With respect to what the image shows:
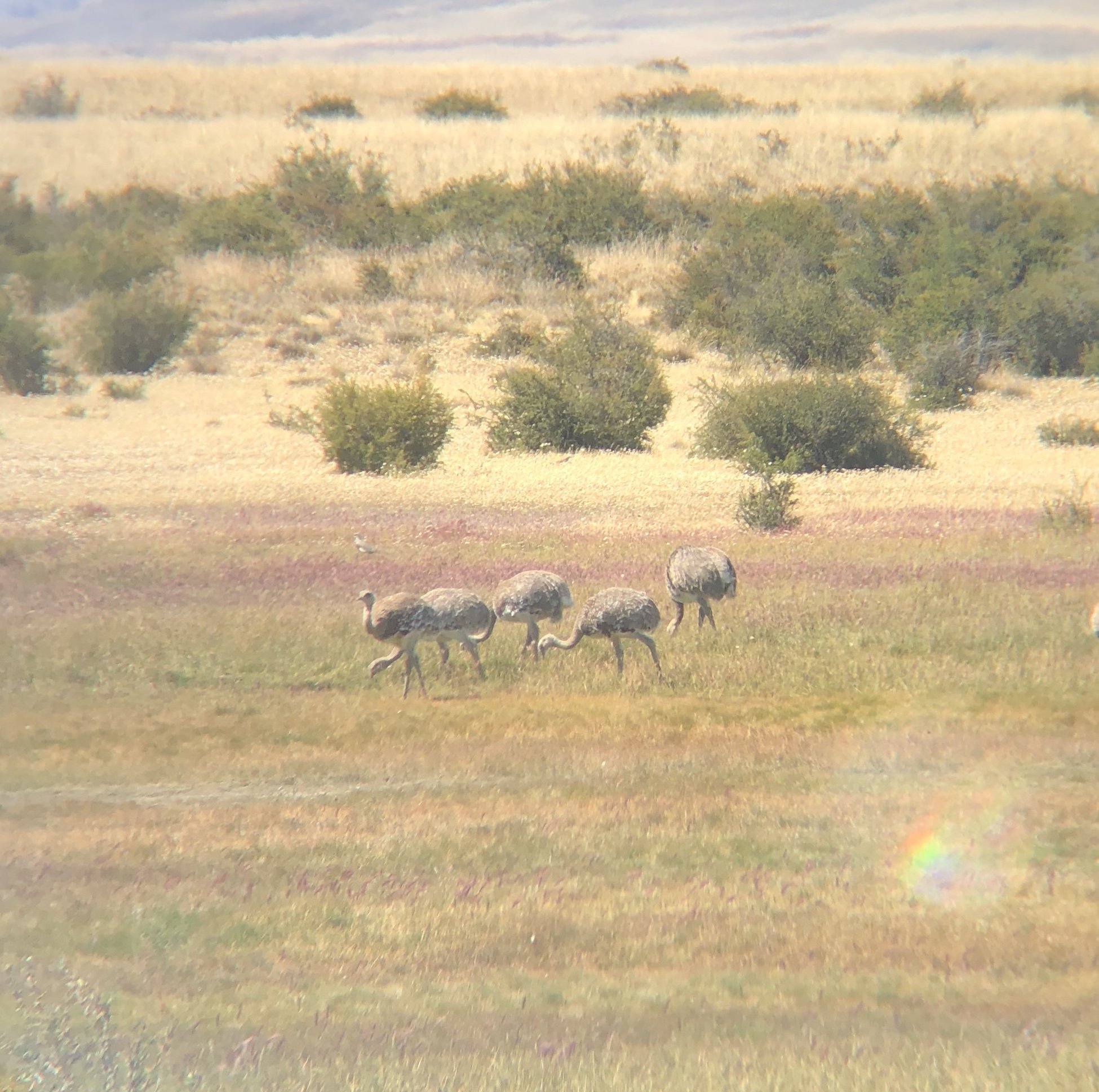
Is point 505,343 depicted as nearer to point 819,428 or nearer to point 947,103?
point 819,428

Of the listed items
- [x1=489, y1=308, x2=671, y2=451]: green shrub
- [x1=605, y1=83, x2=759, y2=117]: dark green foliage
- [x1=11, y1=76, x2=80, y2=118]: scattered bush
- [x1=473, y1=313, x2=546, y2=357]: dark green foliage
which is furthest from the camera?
[x1=605, y1=83, x2=759, y2=117]: dark green foliage

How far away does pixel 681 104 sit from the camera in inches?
2324

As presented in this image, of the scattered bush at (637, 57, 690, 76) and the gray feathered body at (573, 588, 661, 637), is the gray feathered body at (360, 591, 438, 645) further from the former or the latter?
the scattered bush at (637, 57, 690, 76)

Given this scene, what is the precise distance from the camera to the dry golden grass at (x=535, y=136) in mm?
47594

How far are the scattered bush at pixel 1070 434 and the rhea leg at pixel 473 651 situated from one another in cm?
1544

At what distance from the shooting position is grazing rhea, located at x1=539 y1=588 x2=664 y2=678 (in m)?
9.62

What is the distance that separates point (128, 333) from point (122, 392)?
299 cm

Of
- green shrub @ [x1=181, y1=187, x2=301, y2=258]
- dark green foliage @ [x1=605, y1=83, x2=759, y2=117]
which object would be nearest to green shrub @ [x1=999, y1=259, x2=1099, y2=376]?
green shrub @ [x1=181, y1=187, x2=301, y2=258]

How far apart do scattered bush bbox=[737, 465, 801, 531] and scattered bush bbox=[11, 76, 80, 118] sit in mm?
37381

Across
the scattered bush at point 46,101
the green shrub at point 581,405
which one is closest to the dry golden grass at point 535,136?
the scattered bush at point 46,101

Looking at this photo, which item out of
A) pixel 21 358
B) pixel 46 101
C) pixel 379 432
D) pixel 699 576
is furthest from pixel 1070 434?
pixel 46 101

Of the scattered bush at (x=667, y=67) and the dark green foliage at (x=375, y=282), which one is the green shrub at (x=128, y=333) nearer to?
the dark green foliage at (x=375, y=282)

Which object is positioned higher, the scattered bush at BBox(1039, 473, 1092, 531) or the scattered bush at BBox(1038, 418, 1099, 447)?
the scattered bush at BBox(1039, 473, 1092, 531)

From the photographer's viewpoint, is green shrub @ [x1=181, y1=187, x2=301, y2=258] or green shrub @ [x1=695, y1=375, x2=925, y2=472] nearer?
green shrub @ [x1=695, y1=375, x2=925, y2=472]
